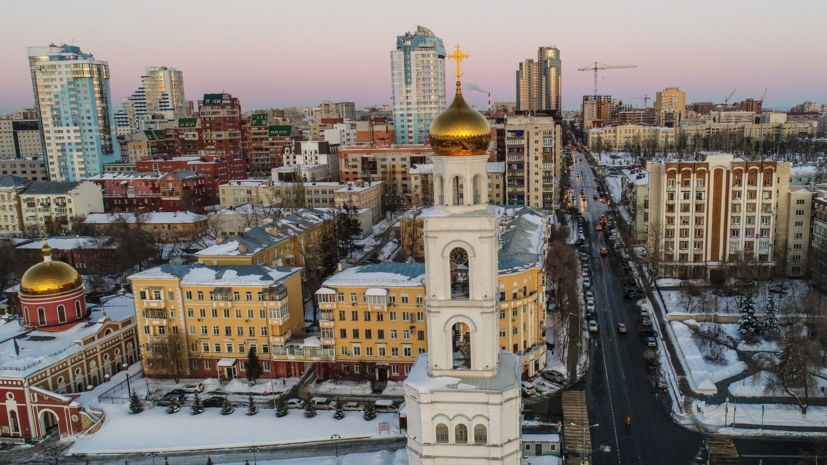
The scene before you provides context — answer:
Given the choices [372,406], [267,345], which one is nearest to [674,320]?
[372,406]

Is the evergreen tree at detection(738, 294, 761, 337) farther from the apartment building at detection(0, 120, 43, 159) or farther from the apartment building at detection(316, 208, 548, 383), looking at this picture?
→ the apartment building at detection(0, 120, 43, 159)

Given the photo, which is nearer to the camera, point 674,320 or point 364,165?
point 674,320

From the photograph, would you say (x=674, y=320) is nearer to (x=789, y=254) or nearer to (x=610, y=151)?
(x=789, y=254)

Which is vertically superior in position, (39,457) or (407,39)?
(407,39)

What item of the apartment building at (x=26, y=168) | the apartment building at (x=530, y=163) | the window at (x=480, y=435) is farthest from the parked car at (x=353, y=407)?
the apartment building at (x=26, y=168)

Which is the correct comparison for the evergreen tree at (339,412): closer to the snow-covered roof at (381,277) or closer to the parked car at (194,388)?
the snow-covered roof at (381,277)

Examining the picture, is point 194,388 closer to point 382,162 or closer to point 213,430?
point 213,430

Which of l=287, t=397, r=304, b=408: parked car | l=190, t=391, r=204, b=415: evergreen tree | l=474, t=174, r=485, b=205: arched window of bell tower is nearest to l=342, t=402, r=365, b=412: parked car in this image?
l=287, t=397, r=304, b=408: parked car
